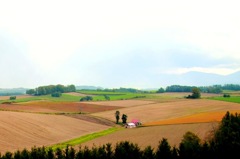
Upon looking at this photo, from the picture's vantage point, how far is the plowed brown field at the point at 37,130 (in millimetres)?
49797

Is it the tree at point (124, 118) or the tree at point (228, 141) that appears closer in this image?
the tree at point (228, 141)

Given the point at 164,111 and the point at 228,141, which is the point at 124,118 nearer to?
the point at 164,111

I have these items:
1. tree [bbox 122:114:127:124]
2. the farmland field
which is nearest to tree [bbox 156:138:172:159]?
the farmland field

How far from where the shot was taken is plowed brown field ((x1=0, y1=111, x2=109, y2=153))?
1961 inches

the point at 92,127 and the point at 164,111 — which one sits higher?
the point at 164,111

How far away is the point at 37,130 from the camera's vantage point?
60.9m

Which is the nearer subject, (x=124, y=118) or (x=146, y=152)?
(x=146, y=152)

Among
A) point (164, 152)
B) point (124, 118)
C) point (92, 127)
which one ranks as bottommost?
point (92, 127)

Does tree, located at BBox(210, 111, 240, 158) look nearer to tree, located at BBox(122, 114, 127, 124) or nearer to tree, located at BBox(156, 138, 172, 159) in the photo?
tree, located at BBox(156, 138, 172, 159)

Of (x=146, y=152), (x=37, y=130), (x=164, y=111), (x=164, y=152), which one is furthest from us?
(x=164, y=111)

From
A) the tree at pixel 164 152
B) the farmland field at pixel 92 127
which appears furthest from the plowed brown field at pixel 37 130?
the tree at pixel 164 152

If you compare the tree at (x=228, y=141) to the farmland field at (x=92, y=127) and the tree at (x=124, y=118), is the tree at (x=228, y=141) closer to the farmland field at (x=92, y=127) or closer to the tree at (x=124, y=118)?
the farmland field at (x=92, y=127)

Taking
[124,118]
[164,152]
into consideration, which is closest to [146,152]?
[164,152]

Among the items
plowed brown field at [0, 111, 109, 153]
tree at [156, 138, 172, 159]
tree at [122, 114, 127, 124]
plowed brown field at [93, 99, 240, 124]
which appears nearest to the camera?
tree at [156, 138, 172, 159]
